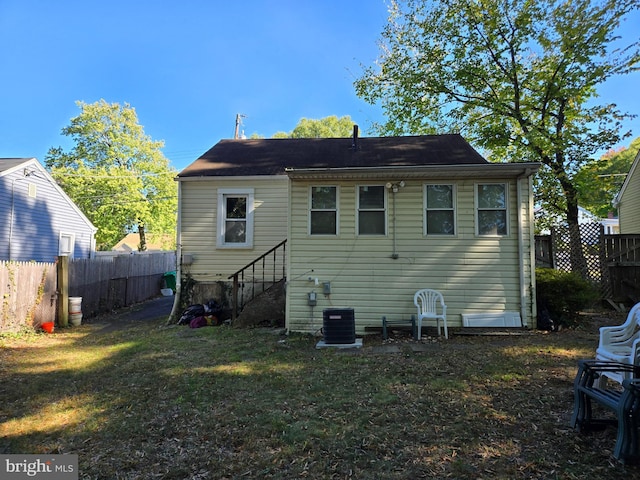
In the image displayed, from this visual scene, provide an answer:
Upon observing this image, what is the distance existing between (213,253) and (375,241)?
4926mm

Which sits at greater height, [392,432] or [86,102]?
[86,102]

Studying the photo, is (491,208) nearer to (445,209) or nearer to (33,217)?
(445,209)

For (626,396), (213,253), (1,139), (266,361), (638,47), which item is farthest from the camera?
(1,139)

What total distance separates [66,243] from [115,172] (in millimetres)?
9399

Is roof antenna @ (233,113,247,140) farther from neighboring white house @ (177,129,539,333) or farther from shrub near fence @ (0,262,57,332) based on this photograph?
neighboring white house @ (177,129,539,333)

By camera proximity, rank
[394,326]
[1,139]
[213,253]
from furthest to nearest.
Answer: [1,139], [213,253], [394,326]

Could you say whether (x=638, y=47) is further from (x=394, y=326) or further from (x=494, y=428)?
(x=494, y=428)

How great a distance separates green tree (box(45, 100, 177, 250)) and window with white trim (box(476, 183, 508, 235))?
895 inches

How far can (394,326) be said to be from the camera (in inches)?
288

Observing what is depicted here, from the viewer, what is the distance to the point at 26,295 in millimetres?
7941

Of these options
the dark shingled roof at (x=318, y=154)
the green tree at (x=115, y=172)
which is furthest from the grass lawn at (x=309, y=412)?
the green tree at (x=115, y=172)

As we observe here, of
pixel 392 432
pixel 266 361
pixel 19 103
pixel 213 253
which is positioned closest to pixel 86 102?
pixel 19 103

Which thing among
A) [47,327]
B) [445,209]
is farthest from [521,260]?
[47,327]

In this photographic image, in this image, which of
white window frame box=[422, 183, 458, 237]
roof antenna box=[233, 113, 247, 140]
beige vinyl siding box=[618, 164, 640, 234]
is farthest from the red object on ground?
beige vinyl siding box=[618, 164, 640, 234]
